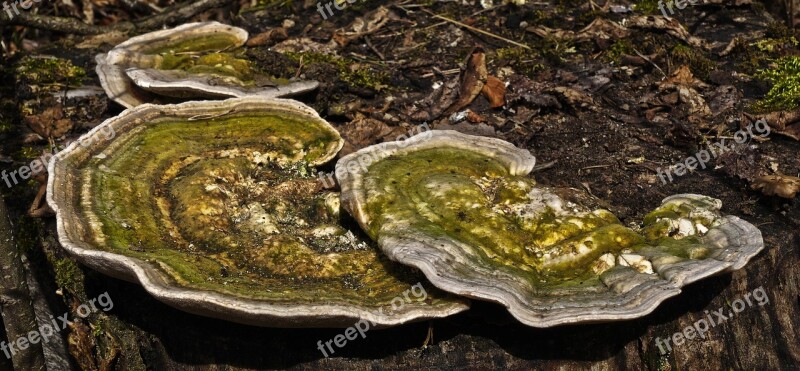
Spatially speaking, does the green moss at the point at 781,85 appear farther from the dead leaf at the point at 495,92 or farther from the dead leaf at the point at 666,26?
the dead leaf at the point at 495,92

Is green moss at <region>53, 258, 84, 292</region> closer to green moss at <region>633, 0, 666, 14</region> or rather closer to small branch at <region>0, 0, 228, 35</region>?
small branch at <region>0, 0, 228, 35</region>

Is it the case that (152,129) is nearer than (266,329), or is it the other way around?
(266,329)

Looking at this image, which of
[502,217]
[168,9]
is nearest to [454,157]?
[502,217]

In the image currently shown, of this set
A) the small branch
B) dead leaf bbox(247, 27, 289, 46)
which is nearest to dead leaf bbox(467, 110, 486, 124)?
dead leaf bbox(247, 27, 289, 46)

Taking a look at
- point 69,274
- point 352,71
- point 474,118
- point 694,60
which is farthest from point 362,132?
point 694,60

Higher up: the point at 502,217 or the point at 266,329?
the point at 502,217

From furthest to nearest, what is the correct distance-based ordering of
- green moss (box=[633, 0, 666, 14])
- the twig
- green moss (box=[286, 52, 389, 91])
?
1. green moss (box=[633, 0, 666, 14])
2. the twig
3. green moss (box=[286, 52, 389, 91])

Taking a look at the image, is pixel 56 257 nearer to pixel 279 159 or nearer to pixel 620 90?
pixel 279 159
